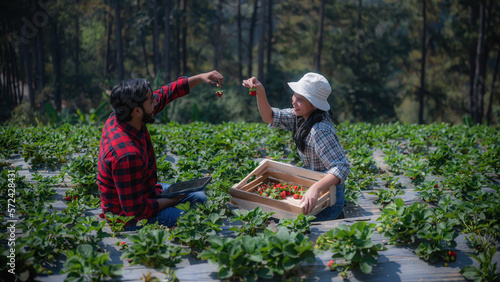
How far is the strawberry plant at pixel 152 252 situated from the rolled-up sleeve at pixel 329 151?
149 centimetres

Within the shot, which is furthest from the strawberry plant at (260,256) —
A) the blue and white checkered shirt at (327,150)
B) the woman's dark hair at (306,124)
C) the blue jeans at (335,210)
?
the woman's dark hair at (306,124)

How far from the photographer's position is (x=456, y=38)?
81.3 ft

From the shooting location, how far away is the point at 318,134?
3.44m

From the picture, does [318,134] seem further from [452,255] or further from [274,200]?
[452,255]

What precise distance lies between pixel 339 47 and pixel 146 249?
25.3 m

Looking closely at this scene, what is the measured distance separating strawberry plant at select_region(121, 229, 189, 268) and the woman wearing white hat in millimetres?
1151

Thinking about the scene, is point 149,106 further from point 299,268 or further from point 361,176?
point 361,176

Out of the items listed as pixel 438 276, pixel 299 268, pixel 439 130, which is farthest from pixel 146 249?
pixel 439 130

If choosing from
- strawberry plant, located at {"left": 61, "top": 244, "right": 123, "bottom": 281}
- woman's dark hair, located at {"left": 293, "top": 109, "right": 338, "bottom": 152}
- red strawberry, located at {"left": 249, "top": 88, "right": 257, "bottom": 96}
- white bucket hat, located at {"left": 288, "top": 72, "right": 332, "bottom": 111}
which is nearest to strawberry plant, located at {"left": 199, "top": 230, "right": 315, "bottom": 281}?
strawberry plant, located at {"left": 61, "top": 244, "right": 123, "bottom": 281}

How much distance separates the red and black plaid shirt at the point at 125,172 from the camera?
114 inches

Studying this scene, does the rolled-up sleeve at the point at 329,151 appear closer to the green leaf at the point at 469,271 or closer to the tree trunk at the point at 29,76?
the green leaf at the point at 469,271

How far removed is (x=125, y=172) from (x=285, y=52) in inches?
1005

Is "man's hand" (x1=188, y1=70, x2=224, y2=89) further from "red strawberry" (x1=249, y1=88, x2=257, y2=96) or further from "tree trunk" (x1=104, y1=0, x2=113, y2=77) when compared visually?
"tree trunk" (x1=104, y1=0, x2=113, y2=77)

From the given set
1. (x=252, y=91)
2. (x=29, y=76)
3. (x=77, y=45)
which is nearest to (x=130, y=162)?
(x=252, y=91)
